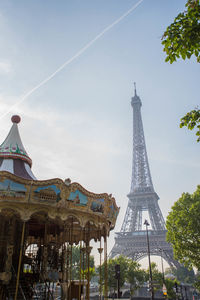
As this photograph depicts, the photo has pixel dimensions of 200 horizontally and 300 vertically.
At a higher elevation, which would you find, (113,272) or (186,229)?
(186,229)

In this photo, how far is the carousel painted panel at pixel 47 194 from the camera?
35.6 ft

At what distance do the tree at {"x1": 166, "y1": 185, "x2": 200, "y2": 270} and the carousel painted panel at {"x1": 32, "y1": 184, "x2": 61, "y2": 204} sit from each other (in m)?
17.6

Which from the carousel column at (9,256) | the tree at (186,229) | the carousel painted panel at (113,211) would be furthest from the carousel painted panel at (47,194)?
the tree at (186,229)

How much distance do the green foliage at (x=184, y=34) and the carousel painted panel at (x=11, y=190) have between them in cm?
781

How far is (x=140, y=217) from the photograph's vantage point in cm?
7562

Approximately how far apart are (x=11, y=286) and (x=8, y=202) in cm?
404

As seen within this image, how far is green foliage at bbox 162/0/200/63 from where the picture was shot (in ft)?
18.6

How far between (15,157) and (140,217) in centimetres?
6647

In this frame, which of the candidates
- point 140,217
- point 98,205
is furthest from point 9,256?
point 140,217

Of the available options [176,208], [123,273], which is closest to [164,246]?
[123,273]

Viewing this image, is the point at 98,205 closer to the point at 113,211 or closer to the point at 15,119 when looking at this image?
the point at 113,211

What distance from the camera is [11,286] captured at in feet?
37.5

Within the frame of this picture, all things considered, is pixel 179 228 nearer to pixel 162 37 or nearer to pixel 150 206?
pixel 162 37

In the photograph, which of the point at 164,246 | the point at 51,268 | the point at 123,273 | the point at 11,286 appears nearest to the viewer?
the point at 11,286
